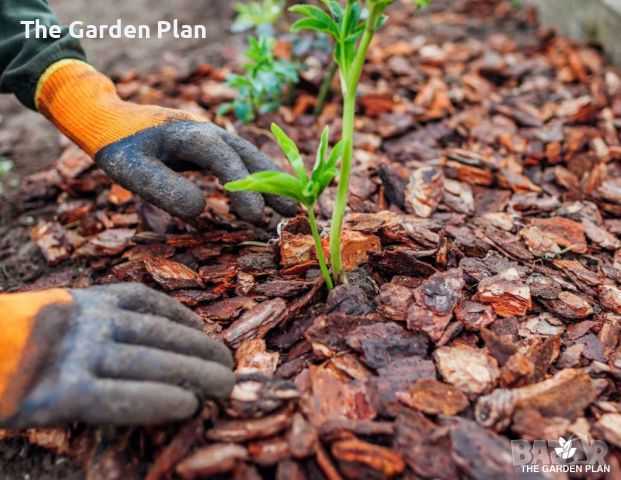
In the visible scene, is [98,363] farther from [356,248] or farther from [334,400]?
[356,248]

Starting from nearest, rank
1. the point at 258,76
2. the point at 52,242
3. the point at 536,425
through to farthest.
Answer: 1. the point at 536,425
2. the point at 52,242
3. the point at 258,76

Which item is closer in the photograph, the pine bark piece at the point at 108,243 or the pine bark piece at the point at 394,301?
the pine bark piece at the point at 394,301

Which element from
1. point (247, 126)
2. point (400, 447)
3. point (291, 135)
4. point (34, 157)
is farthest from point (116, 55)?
point (400, 447)

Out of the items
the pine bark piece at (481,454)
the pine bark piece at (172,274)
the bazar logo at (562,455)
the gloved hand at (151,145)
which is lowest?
the bazar logo at (562,455)

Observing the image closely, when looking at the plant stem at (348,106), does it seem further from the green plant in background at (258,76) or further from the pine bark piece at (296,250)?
the green plant in background at (258,76)

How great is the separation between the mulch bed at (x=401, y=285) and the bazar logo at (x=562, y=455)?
0.09 ft

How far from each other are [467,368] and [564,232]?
2.89 feet

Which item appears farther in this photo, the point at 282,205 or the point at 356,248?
the point at 282,205

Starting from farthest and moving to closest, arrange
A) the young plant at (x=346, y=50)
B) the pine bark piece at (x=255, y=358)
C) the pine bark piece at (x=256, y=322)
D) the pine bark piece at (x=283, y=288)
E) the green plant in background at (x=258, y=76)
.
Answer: the green plant in background at (x=258, y=76), the pine bark piece at (x=283, y=288), the pine bark piece at (x=256, y=322), the pine bark piece at (x=255, y=358), the young plant at (x=346, y=50)

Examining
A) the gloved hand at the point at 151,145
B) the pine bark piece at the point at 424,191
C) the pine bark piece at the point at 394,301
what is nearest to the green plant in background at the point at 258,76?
the gloved hand at the point at 151,145

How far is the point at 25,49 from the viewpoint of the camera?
1.94 meters

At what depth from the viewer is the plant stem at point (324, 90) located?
2566 mm

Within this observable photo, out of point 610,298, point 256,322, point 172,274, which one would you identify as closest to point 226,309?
point 256,322

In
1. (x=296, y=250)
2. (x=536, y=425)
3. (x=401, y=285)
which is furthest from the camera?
(x=296, y=250)
